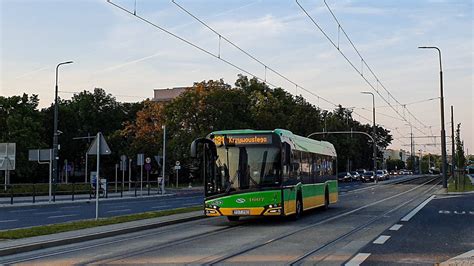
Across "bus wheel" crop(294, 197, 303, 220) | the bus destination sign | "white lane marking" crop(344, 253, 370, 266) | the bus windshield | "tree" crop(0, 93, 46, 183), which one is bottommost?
"white lane marking" crop(344, 253, 370, 266)

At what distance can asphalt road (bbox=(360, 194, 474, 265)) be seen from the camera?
1120 cm

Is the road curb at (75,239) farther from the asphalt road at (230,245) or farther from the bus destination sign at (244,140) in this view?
the bus destination sign at (244,140)

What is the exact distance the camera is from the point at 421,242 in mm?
13805

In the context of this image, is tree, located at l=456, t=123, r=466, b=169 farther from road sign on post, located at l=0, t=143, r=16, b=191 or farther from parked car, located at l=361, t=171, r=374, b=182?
road sign on post, located at l=0, t=143, r=16, b=191

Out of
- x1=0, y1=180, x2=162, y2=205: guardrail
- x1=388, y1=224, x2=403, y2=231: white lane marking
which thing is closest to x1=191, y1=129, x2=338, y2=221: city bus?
x1=388, y1=224, x2=403, y2=231: white lane marking

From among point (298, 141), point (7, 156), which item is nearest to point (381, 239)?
point (298, 141)

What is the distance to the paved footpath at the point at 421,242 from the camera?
36.5 feet

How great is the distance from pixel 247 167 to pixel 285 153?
138 cm

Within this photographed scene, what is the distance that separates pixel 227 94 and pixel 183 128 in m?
6.40

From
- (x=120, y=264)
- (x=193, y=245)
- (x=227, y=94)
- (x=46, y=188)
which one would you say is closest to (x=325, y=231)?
(x=193, y=245)

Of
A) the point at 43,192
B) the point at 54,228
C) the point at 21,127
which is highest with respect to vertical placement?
the point at 21,127

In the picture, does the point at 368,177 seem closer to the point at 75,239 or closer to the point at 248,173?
the point at 248,173

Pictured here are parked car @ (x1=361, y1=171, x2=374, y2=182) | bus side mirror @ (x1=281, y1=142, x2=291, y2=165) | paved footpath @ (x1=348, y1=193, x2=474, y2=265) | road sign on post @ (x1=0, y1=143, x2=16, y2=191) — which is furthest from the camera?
parked car @ (x1=361, y1=171, x2=374, y2=182)

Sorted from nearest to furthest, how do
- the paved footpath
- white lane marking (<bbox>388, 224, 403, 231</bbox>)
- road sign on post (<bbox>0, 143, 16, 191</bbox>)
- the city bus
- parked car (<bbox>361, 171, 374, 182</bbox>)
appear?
the paved footpath, white lane marking (<bbox>388, 224, 403, 231</bbox>), the city bus, road sign on post (<bbox>0, 143, 16, 191</bbox>), parked car (<bbox>361, 171, 374, 182</bbox>)
